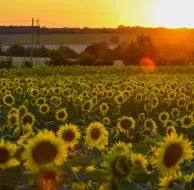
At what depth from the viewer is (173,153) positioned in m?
2.03

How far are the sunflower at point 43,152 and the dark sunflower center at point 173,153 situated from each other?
329 mm

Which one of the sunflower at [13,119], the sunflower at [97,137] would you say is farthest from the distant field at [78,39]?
the sunflower at [97,137]

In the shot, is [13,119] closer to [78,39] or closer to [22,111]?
[22,111]

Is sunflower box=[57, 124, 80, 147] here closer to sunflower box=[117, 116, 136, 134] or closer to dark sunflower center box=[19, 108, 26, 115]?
sunflower box=[117, 116, 136, 134]

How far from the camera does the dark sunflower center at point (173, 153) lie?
1.99m

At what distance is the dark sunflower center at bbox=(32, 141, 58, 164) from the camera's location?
1.90 metres

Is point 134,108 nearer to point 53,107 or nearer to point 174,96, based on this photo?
point 174,96

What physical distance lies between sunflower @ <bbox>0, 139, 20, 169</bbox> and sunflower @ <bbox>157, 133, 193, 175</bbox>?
0.46m

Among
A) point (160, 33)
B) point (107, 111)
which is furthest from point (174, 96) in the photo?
point (160, 33)

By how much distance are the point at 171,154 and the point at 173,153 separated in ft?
0.04

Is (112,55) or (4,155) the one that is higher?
(4,155)

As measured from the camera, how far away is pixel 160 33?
112 meters

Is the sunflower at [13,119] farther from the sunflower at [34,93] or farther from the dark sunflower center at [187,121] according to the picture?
the sunflower at [34,93]

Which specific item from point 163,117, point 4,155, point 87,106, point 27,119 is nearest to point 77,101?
point 87,106
